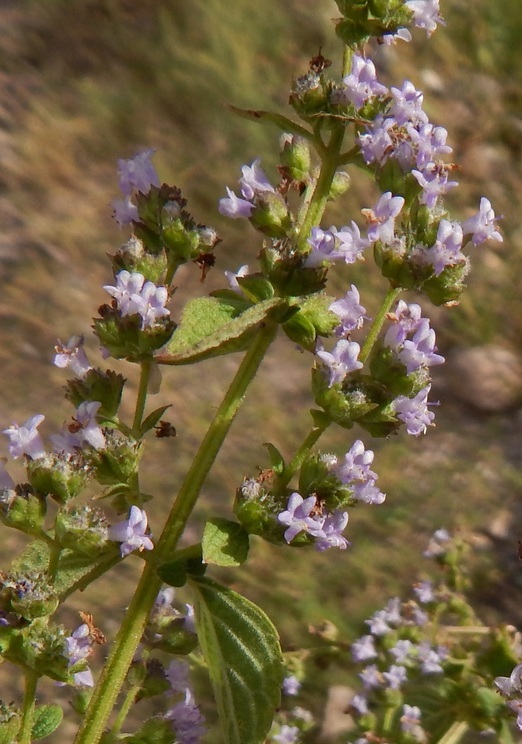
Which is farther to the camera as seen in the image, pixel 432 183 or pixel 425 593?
pixel 425 593

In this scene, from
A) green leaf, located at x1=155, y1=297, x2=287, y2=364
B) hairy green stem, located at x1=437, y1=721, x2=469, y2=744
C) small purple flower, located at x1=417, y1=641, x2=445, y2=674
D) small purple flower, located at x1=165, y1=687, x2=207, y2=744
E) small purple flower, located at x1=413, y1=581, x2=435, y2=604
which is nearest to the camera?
green leaf, located at x1=155, y1=297, x2=287, y2=364

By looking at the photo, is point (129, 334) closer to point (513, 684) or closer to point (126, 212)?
point (126, 212)

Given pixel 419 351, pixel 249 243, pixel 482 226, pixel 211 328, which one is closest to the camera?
pixel 211 328

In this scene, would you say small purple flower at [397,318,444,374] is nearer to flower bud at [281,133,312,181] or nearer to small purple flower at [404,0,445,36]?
flower bud at [281,133,312,181]

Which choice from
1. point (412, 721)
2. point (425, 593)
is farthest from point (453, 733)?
point (425, 593)

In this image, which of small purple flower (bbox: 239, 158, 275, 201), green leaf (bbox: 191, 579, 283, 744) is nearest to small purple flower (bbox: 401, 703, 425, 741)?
green leaf (bbox: 191, 579, 283, 744)

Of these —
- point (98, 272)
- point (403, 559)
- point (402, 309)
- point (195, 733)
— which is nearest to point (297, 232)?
point (402, 309)
